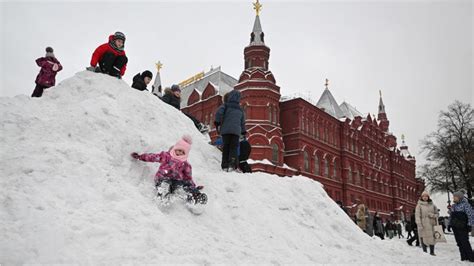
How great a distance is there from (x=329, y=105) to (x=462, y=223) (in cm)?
3625

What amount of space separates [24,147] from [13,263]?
180 cm

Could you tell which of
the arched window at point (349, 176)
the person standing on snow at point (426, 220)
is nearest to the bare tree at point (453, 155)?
the arched window at point (349, 176)

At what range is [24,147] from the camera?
14.1ft

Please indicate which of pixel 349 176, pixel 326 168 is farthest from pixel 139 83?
pixel 349 176

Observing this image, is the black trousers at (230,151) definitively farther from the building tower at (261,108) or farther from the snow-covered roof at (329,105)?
the snow-covered roof at (329,105)

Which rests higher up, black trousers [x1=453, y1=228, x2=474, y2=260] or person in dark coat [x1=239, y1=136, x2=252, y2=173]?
person in dark coat [x1=239, y1=136, x2=252, y2=173]

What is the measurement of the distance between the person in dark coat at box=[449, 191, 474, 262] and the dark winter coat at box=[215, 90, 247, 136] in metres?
5.28

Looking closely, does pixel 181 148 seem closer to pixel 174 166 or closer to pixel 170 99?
pixel 174 166

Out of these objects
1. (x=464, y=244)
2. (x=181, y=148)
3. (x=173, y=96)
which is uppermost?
(x=173, y=96)

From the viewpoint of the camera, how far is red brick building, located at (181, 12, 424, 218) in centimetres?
2981

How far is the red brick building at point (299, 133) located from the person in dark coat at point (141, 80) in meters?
20.6

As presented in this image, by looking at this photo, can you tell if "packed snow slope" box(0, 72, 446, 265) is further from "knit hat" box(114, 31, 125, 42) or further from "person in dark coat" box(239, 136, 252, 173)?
"knit hat" box(114, 31, 125, 42)

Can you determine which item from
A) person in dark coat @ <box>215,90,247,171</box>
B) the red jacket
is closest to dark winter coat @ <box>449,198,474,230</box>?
person in dark coat @ <box>215,90,247,171</box>

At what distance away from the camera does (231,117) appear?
6789 mm
